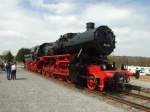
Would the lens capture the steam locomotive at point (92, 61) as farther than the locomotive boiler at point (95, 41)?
No

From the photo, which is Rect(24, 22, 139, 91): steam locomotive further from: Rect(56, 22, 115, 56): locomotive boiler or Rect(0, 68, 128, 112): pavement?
Rect(0, 68, 128, 112): pavement

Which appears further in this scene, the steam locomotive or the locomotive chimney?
the locomotive chimney

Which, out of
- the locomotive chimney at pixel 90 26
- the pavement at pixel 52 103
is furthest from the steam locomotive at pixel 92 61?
the pavement at pixel 52 103

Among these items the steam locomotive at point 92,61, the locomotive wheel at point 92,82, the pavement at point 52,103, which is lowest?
the pavement at point 52,103

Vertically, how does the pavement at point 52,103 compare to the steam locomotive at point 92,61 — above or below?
below

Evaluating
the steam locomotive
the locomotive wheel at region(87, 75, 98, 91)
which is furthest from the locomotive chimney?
the locomotive wheel at region(87, 75, 98, 91)

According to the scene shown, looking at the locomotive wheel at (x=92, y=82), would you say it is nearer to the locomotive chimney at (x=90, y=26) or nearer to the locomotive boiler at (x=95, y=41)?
the locomotive boiler at (x=95, y=41)

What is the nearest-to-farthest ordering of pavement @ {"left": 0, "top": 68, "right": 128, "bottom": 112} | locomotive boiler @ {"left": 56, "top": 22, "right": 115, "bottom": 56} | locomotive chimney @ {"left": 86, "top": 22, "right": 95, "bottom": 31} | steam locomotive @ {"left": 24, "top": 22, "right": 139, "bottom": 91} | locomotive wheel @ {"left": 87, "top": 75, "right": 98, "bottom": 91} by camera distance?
pavement @ {"left": 0, "top": 68, "right": 128, "bottom": 112}, steam locomotive @ {"left": 24, "top": 22, "right": 139, "bottom": 91}, locomotive wheel @ {"left": 87, "top": 75, "right": 98, "bottom": 91}, locomotive boiler @ {"left": 56, "top": 22, "right": 115, "bottom": 56}, locomotive chimney @ {"left": 86, "top": 22, "right": 95, "bottom": 31}

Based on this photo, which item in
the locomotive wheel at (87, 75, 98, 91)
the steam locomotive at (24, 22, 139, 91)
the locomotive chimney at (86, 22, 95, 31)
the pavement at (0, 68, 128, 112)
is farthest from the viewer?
the locomotive chimney at (86, 22, 95, 31)

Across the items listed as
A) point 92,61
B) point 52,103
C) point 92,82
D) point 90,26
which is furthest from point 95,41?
point 52,103

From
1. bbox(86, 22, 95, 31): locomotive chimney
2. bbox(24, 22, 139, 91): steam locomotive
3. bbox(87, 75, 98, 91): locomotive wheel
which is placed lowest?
bbox(87, 75, 98, 91): locomotive wheel

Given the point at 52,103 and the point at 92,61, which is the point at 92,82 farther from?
the point at 52,103

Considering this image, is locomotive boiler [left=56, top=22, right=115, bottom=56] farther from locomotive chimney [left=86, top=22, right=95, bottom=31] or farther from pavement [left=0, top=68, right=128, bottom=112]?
pavement [left=0, top=68, right=128, bottom=112]

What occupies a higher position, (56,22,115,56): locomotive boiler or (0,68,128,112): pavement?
(56,22,115,56): locomotive boiler
